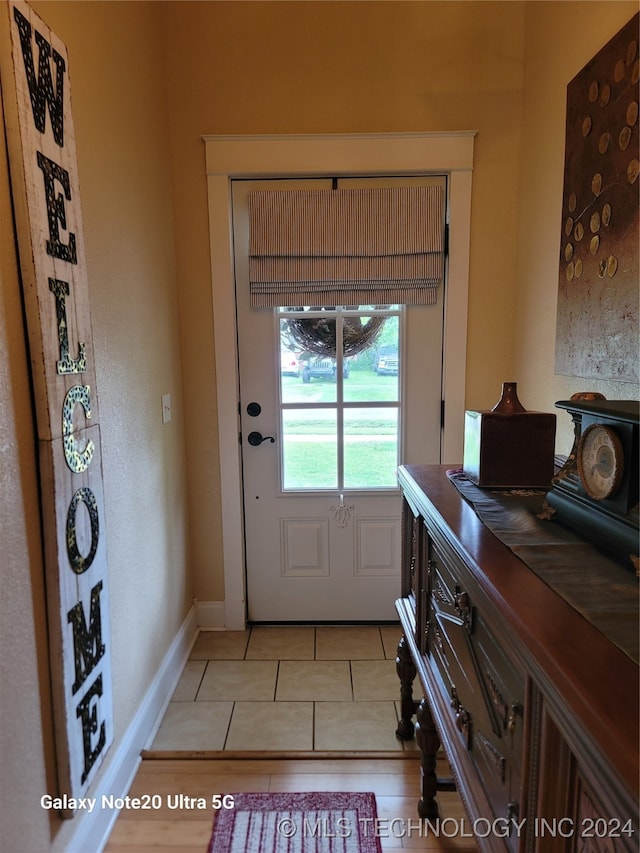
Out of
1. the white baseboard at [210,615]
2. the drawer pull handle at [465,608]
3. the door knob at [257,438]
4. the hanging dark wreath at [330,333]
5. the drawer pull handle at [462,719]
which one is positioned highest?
the hanging dark wreath at [330,333]

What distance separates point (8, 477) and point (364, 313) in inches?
61.9

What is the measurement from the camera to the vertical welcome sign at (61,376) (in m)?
0.99

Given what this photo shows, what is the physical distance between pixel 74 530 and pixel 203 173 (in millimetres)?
1599

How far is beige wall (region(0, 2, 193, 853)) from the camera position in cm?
98

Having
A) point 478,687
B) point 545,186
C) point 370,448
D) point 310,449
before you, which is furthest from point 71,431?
point 545,186

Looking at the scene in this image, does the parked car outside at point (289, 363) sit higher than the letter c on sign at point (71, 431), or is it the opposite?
the parked car outside at point (289, 363)

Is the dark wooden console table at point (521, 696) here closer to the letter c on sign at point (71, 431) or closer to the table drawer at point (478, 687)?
the table drawer at point (478, 687)

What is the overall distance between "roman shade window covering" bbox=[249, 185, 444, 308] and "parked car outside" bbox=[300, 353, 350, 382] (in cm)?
24

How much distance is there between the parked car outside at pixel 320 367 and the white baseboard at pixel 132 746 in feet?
3.99

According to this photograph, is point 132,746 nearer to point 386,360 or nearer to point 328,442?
point 328,442

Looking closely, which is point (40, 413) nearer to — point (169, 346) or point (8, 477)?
point (8, 477)

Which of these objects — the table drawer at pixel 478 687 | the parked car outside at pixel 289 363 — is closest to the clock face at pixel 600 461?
the table drawer at pixel 478 687

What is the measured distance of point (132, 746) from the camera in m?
1.56

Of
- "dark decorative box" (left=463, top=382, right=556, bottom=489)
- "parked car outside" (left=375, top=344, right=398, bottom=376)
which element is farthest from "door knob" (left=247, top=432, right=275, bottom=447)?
"dark decorative box" (left=463, top=382, right=556, bottom=489)
